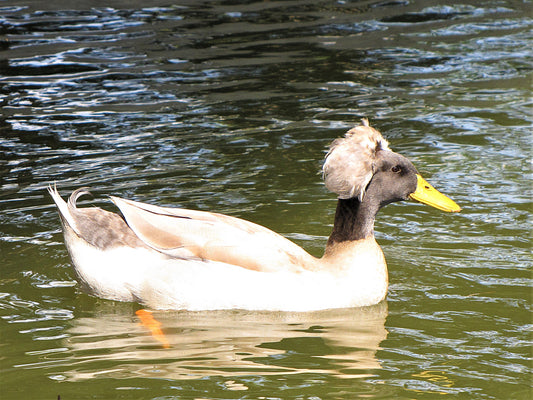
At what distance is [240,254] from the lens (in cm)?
680

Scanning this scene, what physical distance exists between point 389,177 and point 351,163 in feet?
1.51

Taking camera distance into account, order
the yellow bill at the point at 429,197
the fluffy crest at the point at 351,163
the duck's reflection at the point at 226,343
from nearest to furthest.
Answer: the duck's reflection at the point at 226,343 < the fluffy crest at the point at 351,163 < the yellow bill at the point at 429,197

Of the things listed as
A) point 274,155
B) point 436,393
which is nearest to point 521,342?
point 436,393

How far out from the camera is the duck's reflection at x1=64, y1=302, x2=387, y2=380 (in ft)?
19.3

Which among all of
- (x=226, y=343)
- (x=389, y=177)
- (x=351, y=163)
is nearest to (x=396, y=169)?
(x=389, y=177)

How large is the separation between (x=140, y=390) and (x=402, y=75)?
9036 mm

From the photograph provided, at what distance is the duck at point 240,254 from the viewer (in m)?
6.80

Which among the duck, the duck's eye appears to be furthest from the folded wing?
the duck's eye

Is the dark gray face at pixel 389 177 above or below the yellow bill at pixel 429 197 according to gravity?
above

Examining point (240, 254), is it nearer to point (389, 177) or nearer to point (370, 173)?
point (370, 173)

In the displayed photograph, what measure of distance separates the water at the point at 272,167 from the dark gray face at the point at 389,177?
2.72ft

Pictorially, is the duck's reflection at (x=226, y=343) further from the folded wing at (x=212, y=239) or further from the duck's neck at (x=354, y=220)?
the duck's neck at (x=354, y=220)

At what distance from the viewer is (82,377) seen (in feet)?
18.9

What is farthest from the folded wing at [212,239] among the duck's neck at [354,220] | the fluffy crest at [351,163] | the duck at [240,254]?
the fluffy crest at [351,163]
